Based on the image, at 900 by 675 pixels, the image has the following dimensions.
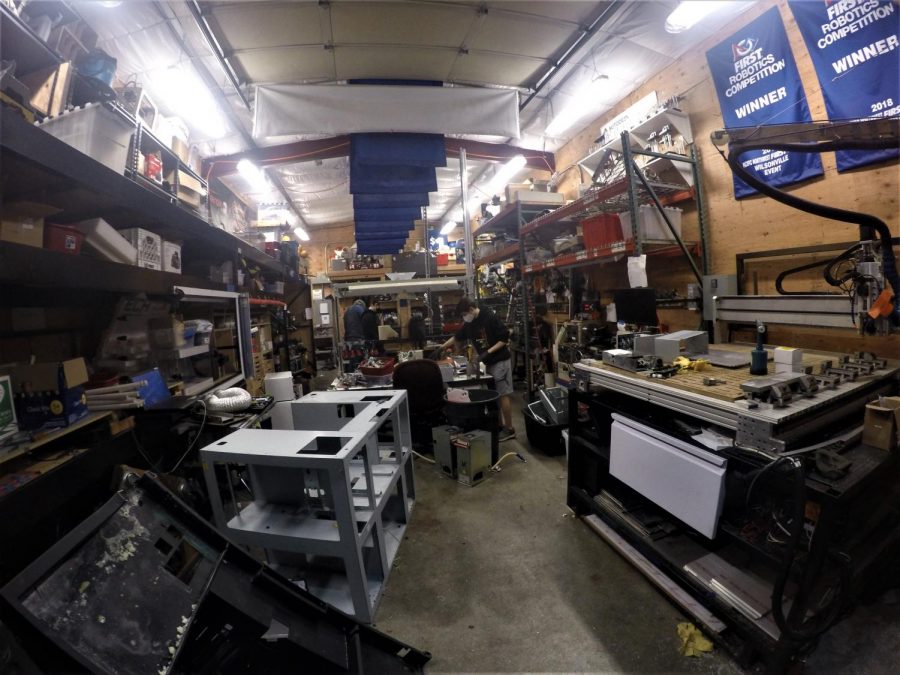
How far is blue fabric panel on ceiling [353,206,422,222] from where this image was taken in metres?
5.00

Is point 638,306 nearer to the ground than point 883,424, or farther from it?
farther from it

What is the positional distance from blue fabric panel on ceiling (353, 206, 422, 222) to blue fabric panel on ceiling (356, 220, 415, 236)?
13cm

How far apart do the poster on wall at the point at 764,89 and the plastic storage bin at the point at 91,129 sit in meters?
3.89

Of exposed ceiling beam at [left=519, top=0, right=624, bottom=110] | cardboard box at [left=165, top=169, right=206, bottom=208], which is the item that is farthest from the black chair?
exposed ceiling beam at [left=519, top=0, right=624, bottom=110]

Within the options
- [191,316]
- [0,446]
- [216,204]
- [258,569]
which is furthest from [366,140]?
[258,569]

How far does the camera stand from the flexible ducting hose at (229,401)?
2148 mm

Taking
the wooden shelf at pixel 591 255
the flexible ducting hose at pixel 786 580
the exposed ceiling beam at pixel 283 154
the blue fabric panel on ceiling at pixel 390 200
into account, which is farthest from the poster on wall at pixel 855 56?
the exposed ceiling beam at pixel 283 154

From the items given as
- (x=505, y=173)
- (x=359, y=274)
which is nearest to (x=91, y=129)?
(x=359, y=274)

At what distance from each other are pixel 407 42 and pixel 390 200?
1.99m

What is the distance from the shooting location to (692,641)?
1417 millimetres

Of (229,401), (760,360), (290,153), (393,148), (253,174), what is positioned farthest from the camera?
(253,174)

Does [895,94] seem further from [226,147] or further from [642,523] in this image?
[226,147]

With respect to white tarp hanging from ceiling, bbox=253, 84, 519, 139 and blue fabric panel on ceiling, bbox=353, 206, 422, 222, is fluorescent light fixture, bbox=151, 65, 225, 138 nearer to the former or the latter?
white tarp hanging from ceiling, bbox=253, 84, 519, 139

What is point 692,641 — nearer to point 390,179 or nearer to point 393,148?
point 393,148
